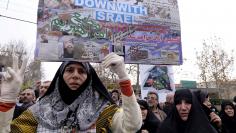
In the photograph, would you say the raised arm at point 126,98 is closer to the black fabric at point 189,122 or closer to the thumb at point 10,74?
the thumb at point 10,74

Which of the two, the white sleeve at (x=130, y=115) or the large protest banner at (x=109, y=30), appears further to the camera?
the large protest banner at (x=109, y=30)

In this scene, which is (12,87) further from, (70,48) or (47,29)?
(47,29)

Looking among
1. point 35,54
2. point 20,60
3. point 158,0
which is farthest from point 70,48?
point 158,0

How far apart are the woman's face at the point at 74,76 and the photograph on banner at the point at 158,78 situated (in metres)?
3.35

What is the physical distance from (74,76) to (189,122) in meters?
1.82

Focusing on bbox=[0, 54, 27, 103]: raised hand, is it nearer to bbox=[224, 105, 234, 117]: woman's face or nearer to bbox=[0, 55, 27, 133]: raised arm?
bbox=[0, 55, 27, 133]: raised arm

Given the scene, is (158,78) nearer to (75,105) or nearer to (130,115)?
(75,105)

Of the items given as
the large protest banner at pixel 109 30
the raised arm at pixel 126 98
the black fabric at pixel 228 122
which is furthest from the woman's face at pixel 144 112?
the raised arm at pixel 126 98

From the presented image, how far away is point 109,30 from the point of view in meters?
3.10

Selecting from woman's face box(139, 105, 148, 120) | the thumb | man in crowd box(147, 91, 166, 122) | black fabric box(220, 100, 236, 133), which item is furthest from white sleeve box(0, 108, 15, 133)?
black fabric box(220, 100, 236, 133)

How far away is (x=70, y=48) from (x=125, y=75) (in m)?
0.72

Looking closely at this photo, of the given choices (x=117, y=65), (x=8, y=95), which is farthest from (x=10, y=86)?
(x=117, y=65)

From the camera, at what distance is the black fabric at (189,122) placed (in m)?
3.54

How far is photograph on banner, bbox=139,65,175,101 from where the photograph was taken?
18.0ft
